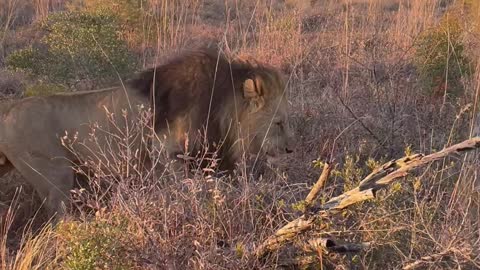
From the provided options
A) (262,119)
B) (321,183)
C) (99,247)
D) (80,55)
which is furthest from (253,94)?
(80,55)

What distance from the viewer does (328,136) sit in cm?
529

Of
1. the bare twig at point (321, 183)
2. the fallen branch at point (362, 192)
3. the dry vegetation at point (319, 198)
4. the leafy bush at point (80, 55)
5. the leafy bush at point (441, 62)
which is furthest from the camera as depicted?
the leafy bush at point (80, 55)

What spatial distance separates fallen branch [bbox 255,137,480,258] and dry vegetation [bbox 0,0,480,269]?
0.06m

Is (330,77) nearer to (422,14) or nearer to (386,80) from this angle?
(386,80)

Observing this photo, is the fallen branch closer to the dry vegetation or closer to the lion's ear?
the dry vegetation

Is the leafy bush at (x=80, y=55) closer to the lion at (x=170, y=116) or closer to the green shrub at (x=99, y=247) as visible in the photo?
the lion at (x=170, y=116)

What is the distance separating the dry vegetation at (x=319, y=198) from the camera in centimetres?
312

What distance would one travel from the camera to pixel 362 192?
110 inches

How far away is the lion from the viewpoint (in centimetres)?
433

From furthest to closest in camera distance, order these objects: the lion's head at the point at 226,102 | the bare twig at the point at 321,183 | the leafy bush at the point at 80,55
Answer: the leafy bush at the point at 80,55, the lion's head at the point at 226,102, the bare twig at the point at 321,183

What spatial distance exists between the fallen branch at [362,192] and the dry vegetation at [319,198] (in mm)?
61

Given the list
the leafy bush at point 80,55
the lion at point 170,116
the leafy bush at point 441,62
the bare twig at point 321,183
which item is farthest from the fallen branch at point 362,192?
the leafy bush at point 80,55

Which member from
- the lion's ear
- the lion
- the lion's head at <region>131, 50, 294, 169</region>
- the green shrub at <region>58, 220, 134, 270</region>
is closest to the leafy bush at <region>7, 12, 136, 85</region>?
the lion

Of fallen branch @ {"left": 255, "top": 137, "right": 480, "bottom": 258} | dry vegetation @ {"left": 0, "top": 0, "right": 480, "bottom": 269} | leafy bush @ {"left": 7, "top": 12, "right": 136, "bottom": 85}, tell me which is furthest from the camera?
leafy bush @ {"left": 7, "top": 12, "right": 136, "bottom": 85}
